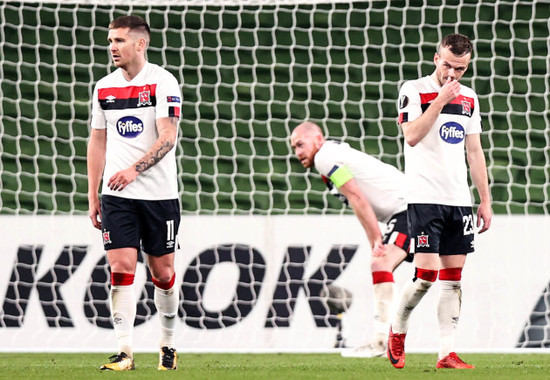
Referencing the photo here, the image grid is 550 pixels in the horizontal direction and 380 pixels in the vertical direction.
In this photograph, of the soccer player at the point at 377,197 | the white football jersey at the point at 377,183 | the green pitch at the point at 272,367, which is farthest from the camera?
the white football jersey at the point at 377,183

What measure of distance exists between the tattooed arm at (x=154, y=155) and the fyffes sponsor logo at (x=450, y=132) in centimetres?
117

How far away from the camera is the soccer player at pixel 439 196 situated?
4551 mm

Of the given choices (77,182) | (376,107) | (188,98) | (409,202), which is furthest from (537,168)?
(409,202)

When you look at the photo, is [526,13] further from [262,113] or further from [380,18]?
[262,113]

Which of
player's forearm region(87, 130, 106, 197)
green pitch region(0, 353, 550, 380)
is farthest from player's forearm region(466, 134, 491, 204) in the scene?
player's forearm region(87, 130, 106, 197)

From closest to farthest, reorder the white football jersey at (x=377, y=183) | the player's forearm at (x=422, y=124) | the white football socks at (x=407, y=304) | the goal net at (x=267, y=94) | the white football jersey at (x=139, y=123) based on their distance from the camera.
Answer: the player's forearm at (x=422, y=124) → the white football jersey at (x=139, y=123) → the white football socks at (x=407, y=304) → the white football jersey at (x=377, y=183) → the goal net at (x=267, y=94)

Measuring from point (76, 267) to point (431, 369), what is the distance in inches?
113

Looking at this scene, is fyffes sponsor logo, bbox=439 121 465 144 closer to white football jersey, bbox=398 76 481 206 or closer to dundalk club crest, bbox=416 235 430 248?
white football jersey, bbox=398 76 481 206

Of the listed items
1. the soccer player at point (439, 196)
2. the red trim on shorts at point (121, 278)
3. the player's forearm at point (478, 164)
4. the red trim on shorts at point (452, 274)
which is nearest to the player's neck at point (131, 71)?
the red trim on shorts at point (121, 278)

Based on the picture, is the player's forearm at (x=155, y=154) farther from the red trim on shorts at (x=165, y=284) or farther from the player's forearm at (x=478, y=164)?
the player's forearm at (x=478, y=164)

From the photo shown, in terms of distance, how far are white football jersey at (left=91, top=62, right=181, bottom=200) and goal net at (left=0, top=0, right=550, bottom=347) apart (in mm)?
3799

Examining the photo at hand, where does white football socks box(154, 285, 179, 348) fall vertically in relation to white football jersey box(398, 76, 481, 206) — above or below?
below

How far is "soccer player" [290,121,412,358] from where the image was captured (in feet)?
18.2

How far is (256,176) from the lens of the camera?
8.95m
